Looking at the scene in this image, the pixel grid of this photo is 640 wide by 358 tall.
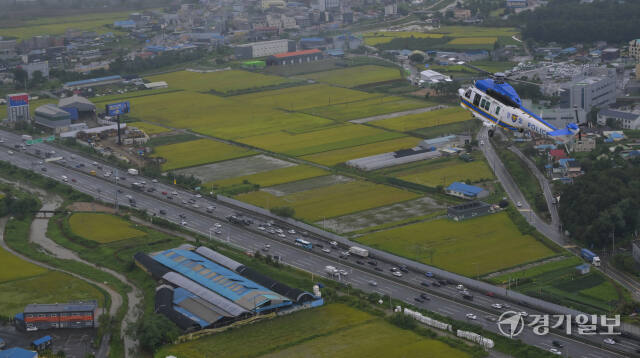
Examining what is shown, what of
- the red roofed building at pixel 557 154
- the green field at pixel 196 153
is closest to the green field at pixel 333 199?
the green field at pixel 196 153

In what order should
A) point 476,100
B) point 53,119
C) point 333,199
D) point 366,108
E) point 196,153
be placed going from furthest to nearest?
point 366,108 → point 53,119 → point 196,153 → point 333,199 → point 476,100

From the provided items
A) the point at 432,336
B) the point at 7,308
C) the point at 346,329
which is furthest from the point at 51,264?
the point at 432,336

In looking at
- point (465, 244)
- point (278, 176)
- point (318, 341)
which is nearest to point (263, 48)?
point (278, 176)

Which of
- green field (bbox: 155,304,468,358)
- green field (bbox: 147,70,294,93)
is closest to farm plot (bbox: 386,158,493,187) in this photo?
green field (bbox: 155,304,468,358)

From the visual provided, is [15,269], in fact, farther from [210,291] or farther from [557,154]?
[557,154]

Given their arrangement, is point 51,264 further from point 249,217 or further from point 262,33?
point 262,33

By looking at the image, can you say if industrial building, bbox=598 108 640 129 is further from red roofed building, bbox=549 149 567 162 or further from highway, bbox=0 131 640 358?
highway, bbox=0 131 640 358
